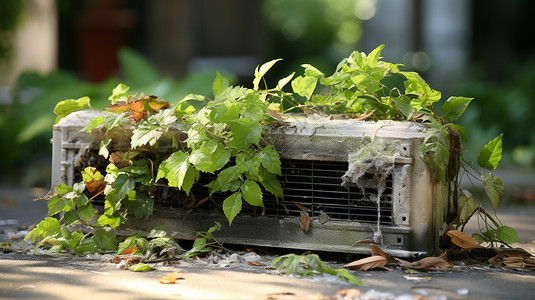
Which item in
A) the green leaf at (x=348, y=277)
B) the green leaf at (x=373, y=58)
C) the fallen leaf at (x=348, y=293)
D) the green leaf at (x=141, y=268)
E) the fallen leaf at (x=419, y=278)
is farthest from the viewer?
the green leaf at (x=373, y=58)

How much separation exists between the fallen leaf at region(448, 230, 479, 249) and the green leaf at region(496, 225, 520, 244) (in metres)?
0.17

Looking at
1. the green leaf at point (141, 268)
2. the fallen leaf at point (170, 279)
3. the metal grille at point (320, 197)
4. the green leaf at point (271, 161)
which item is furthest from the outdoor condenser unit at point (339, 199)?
the fallen leaf at point (170, 279)

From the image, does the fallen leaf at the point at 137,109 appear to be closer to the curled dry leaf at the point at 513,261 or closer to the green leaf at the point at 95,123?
the green leaf at the point at 95,123

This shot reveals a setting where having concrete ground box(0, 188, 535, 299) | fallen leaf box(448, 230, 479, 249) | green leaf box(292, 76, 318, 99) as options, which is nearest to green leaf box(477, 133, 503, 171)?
fallen leaf box(448, 230, 479, 249)

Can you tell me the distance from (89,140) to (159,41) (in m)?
4.26

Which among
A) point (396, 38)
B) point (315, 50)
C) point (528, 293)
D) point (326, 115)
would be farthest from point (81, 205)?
point (315, 50)

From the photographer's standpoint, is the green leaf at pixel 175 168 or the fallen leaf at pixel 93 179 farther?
the fallen leaf at pixel 93 179

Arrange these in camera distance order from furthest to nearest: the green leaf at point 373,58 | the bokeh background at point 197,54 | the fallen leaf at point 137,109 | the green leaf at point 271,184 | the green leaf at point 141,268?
the bokeh background at point 197,54 → the fallen leaf at point 137,109 → the green leaf at point 373,58 → the green leaf at point 271,184 → the green leaf at point 141,268

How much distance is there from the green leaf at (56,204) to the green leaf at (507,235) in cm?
187

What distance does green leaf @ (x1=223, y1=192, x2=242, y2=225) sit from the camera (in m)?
2.77

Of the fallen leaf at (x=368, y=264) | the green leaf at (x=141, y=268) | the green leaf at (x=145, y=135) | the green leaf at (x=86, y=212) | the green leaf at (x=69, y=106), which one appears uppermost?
the green leaf at (x=69, y=106)

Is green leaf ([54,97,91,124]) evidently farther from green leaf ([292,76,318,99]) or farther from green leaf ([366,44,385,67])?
green leaf ([366,44,385,67])

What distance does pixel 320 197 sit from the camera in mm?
2898

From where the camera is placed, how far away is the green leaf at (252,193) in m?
2.78
